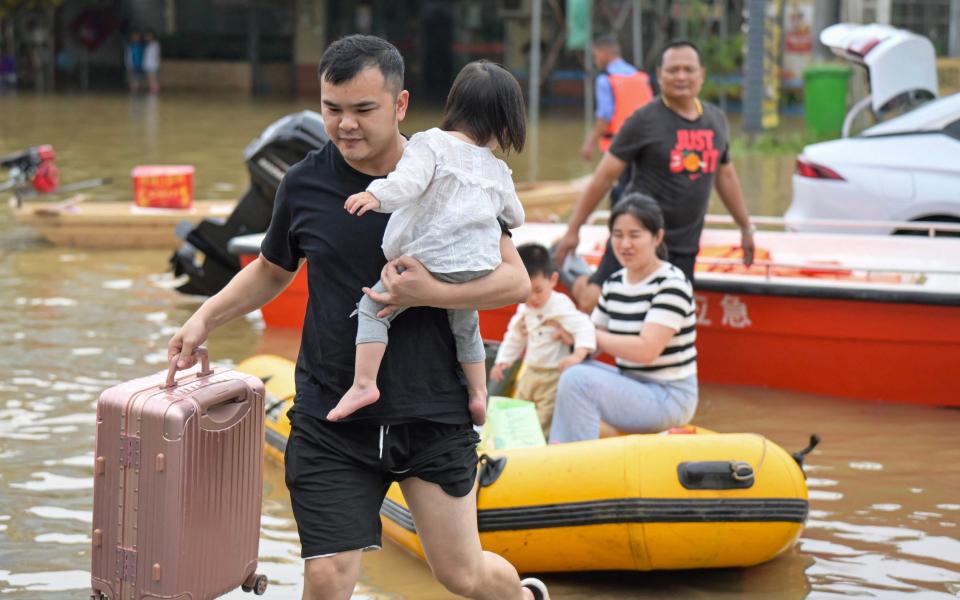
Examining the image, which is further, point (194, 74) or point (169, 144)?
point (194, 74)

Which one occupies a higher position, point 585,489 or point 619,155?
point 619,155

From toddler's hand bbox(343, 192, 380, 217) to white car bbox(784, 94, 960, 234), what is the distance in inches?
229

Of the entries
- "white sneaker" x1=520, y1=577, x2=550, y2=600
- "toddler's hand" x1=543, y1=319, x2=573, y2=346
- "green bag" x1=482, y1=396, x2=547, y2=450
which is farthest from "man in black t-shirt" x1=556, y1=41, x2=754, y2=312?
"white sneaker" x1=520, y1=577, x2=550, y2=600

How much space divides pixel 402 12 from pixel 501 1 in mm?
3057

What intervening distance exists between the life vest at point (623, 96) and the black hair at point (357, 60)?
7.51 metres

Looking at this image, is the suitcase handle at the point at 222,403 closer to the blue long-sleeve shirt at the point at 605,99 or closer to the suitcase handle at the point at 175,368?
the suitcase handle at the point at 175,368

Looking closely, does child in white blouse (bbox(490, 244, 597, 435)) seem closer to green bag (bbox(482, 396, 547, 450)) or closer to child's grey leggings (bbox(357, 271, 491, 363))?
green bag (bbox(482, 396, 547, 450))

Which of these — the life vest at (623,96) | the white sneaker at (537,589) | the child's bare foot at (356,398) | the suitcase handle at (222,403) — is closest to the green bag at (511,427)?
the white sneaker at (537,589)

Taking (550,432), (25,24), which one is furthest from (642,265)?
(25,24)

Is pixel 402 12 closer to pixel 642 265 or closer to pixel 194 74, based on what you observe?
pixel 194 74

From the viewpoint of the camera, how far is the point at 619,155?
6.60m

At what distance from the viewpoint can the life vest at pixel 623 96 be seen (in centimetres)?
1091

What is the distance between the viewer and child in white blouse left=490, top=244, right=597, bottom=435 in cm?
575

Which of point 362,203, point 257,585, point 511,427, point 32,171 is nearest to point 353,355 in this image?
point 362,203
